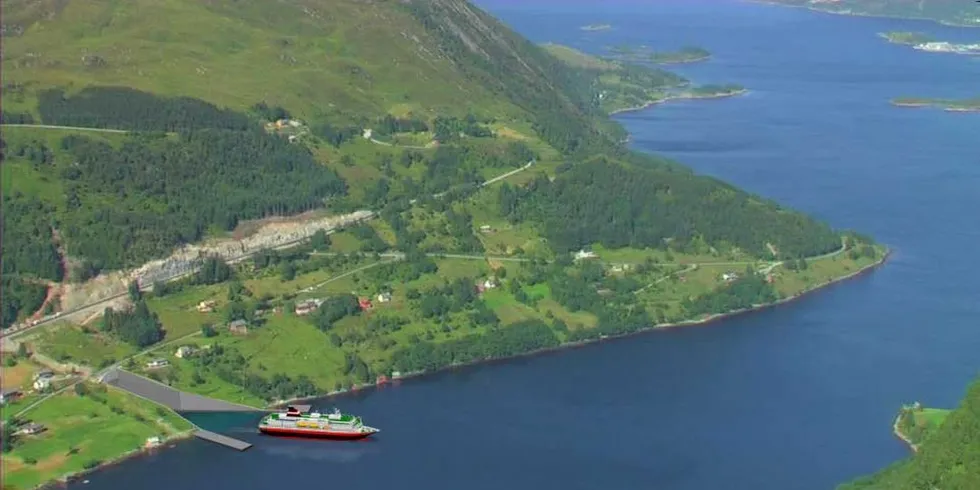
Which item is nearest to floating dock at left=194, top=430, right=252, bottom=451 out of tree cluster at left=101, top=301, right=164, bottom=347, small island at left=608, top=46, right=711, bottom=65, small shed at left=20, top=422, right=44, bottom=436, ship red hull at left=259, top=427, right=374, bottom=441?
ship red hull at left=259, top=427, right=374, bottom=441

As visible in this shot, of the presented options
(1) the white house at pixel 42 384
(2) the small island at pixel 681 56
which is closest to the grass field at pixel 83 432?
(1) the white house at pixel 42 384

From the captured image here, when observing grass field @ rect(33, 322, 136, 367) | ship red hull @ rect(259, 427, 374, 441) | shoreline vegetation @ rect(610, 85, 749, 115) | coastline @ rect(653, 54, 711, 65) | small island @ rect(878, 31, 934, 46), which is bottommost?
ship red hull @ rect(259, 427, 374, 441)

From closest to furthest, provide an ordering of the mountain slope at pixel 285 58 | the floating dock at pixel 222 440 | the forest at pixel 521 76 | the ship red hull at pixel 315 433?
1. the floating dock at pixel 222 440
2. the ship red hull at pixel 315 433
3. the mountain slope at pixel 285 58
4. the forest at pixel 521 76

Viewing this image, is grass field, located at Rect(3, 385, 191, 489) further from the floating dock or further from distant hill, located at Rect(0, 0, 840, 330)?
Answer: distant hill, located at Rect(0, 0, 840, 330)

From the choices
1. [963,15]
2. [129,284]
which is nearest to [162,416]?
[129,284]

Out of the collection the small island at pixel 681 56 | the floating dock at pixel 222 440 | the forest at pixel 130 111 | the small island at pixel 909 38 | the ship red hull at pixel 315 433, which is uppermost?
the forest at pixel 130 111

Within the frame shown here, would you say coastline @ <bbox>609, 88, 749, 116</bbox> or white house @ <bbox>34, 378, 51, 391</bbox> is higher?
coastline @ <bbox>609, 88, 749, 116</bbox>

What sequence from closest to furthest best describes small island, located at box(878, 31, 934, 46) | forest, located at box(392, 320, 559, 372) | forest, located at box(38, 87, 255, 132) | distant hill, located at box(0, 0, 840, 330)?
forest, located at box(392, 320, 559, 372) → distant hill, located at box(0, 0, 840, 330) → forest, located at box(38, 87, 255, 132) → small island, located at box(878, 31, 934, 46)

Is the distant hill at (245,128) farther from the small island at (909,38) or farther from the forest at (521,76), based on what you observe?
the small island at (909,38)
